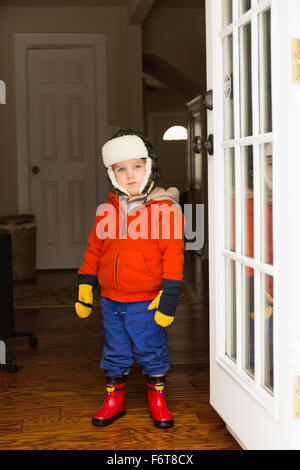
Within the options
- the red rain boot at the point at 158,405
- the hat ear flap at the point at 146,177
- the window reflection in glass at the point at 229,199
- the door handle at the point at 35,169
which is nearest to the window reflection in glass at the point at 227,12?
the window reflection in glass at the point at 229,199

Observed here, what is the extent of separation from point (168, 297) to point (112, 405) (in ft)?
1.48

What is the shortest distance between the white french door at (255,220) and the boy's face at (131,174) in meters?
0.26

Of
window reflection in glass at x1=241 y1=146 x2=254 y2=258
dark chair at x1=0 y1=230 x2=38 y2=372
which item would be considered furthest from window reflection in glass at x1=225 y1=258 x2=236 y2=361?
dark chair at x1=0 y1=230 x2=38 y2=372

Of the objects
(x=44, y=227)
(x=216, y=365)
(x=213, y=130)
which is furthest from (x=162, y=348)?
(x=44, y=227)

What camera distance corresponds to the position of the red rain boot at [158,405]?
202 centimetres

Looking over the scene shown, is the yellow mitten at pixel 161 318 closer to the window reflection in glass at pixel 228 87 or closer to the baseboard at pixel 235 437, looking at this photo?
the baseboard at pixel 235 437

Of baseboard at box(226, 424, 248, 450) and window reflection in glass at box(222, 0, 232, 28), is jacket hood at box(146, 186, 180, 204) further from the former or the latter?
baseboard at box(226, 424, 248, 450)

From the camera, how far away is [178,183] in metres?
11.1

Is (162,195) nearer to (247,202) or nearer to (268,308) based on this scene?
(247,202)

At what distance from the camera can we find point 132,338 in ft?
Result: 6.80

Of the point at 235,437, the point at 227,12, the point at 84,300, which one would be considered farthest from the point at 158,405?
the point at 227,12

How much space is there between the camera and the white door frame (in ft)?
18.9

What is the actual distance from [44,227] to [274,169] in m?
4.71

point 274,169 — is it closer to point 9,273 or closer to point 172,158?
point 9,273
